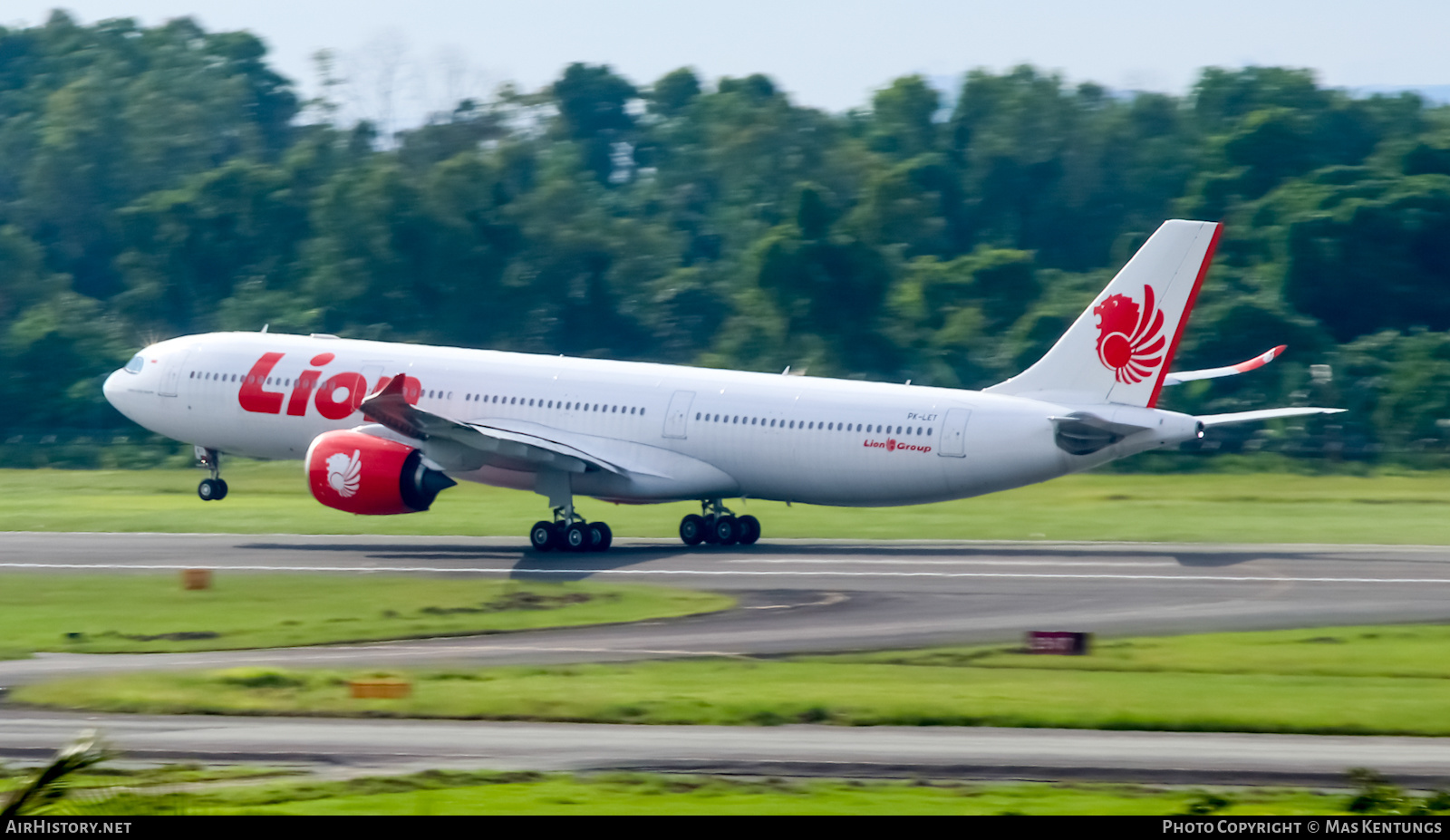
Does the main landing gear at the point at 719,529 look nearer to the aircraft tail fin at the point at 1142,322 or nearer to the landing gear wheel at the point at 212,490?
the aircraft tail fin at the point at 1142,322

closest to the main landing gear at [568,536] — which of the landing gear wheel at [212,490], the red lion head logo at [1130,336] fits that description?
the landing gear wheel at [212,490]

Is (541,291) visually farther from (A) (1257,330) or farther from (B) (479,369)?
(B) (479,369)

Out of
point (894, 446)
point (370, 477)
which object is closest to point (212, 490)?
point (370, 477)

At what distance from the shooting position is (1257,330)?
72.9 meters

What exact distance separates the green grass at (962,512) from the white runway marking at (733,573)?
26.2 feet

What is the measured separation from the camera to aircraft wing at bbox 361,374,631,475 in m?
40.9

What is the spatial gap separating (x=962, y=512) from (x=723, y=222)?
65332 millimetres

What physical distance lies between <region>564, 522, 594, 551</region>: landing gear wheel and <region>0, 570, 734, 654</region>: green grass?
5.73 meters

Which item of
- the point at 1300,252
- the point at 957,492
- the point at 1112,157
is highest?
the point at 1112,157

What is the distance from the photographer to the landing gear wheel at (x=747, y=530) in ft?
147

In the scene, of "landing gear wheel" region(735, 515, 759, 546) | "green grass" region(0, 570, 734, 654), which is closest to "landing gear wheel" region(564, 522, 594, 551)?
"landing gear wheel" region(735, 515, 759, 546)
